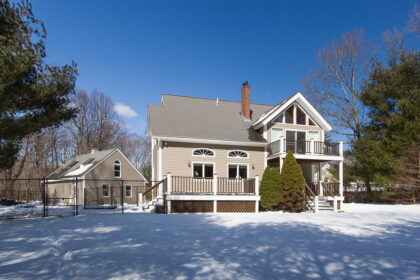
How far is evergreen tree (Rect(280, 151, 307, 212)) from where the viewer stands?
1492 centimetres

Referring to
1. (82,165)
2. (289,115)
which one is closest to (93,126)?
(82,165)

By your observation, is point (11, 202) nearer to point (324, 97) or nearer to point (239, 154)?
point (239, 154)

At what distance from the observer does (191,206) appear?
14.6m

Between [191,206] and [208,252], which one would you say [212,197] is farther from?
[208,252]

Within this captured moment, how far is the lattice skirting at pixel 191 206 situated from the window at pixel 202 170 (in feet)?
7.21

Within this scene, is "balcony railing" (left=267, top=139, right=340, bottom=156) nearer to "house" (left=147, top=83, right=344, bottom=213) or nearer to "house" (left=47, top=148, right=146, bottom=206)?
"house" (left=147, top=83, right=344, bottom=213)

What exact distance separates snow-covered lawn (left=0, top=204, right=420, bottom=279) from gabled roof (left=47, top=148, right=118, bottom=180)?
680 inches

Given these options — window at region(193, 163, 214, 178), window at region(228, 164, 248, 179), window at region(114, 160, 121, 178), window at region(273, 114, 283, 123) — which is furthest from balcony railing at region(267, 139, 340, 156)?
window at region(114, 160, 121, 178)

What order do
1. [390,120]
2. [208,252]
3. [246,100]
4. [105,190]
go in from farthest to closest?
[105,190] → [390,120] → [246,100] → [208,252]

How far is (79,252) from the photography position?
19.9 feet

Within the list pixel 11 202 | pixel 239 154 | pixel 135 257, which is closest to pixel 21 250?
pixel 135 257

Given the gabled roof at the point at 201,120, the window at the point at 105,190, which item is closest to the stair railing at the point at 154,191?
the gabled roof at the point at 201,120

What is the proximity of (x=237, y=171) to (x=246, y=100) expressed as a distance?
507cm

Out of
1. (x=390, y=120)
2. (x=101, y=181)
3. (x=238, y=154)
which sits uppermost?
(x=390, y=120)
